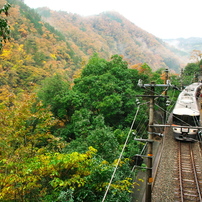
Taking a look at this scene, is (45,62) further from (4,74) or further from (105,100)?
(105,100)

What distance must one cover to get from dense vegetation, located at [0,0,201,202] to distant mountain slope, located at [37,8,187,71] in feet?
237

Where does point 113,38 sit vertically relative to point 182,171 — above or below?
above

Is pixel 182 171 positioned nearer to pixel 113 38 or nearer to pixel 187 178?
pixel 187 178

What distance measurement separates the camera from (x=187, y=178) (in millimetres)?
10711

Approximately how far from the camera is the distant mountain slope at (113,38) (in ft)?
349

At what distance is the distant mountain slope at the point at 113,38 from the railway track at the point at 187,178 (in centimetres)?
8589

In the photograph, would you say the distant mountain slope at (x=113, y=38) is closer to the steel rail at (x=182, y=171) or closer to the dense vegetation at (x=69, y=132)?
the dense vegetation at (x=69, y=132)

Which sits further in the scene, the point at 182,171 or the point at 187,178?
the point at 182,171

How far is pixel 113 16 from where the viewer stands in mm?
191750

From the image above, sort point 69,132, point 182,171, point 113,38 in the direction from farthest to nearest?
point 113,38
point 69,132
point 182,171

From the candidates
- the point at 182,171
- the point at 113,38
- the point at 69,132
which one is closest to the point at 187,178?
the point at 182,171

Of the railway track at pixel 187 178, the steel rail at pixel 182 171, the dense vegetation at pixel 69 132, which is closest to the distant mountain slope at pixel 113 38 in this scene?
the dense vegetation at pixel 69 132

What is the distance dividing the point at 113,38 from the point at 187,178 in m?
145

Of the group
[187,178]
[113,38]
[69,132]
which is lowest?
[187,178]
